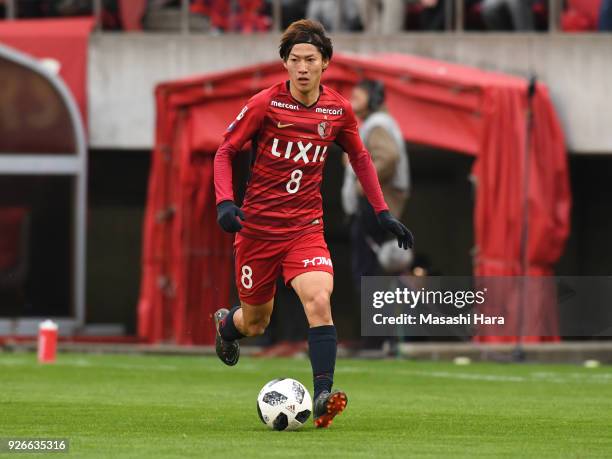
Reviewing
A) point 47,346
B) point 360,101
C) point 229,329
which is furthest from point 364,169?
point 47,346

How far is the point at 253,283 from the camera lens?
9859 millimetres

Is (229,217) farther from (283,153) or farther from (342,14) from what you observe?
(342,14)

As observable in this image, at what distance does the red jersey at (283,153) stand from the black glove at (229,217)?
1.17ft

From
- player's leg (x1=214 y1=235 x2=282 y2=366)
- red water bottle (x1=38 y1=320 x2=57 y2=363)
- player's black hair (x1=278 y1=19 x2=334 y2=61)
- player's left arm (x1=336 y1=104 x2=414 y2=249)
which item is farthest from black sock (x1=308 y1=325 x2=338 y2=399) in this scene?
red water bottle (x1=38 y1=320 x2=57 y2=363)

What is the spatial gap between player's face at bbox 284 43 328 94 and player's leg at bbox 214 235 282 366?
0.85m

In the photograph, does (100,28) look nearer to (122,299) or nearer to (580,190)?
(122,299)

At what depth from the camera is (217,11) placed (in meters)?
21.5

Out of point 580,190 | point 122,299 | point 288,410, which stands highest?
point 288,410

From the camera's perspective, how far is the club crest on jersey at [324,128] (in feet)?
31.5

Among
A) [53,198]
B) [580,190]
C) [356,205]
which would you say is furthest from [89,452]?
[580,190]

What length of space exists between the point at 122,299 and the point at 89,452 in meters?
16.6

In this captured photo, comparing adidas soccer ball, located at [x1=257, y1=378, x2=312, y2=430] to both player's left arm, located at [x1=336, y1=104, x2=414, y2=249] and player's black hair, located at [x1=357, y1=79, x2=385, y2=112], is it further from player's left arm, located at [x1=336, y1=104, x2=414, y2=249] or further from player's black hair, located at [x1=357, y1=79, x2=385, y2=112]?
player's black hair, located at [x1=357, y1=79, x2=385, y2=112]

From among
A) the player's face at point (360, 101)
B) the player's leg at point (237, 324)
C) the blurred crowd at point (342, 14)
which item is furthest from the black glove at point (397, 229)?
the blurred crowd at point (342, 14)

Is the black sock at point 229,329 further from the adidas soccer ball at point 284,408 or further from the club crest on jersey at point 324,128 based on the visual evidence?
the adidas soccer ball at point 284,408
